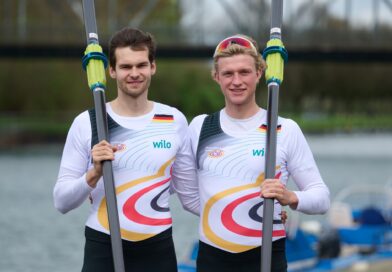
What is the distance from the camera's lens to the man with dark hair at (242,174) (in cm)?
431

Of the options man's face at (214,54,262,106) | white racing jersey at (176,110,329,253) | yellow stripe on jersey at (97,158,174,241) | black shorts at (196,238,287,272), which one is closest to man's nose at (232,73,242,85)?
man's face at (214,54,262,106)

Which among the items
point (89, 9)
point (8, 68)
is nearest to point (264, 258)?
point (89, 9)

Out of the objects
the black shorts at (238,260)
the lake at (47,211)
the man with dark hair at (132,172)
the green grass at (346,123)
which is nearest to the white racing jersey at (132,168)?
the man with dark hair at (132,172)

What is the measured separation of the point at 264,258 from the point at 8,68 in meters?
50.0

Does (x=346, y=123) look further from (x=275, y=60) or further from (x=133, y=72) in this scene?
(x=133, y=72)

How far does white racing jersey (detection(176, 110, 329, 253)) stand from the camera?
14.3 ft

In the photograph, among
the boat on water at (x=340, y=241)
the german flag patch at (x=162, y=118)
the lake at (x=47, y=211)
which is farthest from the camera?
the lake at (x=47, y=211)

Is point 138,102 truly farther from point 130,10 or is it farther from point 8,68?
point 130,10

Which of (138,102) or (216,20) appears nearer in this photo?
(138,102)

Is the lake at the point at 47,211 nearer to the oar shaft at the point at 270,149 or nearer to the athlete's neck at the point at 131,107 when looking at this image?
the athlete's neck at the point at 131,107

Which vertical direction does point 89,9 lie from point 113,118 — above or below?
above

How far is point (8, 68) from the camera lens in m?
52.9

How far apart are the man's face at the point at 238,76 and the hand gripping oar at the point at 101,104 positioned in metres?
0.54

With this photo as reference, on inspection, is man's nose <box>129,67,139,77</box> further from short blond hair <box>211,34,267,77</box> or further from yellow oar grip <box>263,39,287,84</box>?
yellow oar grip <box>263,39,287,84</box>
